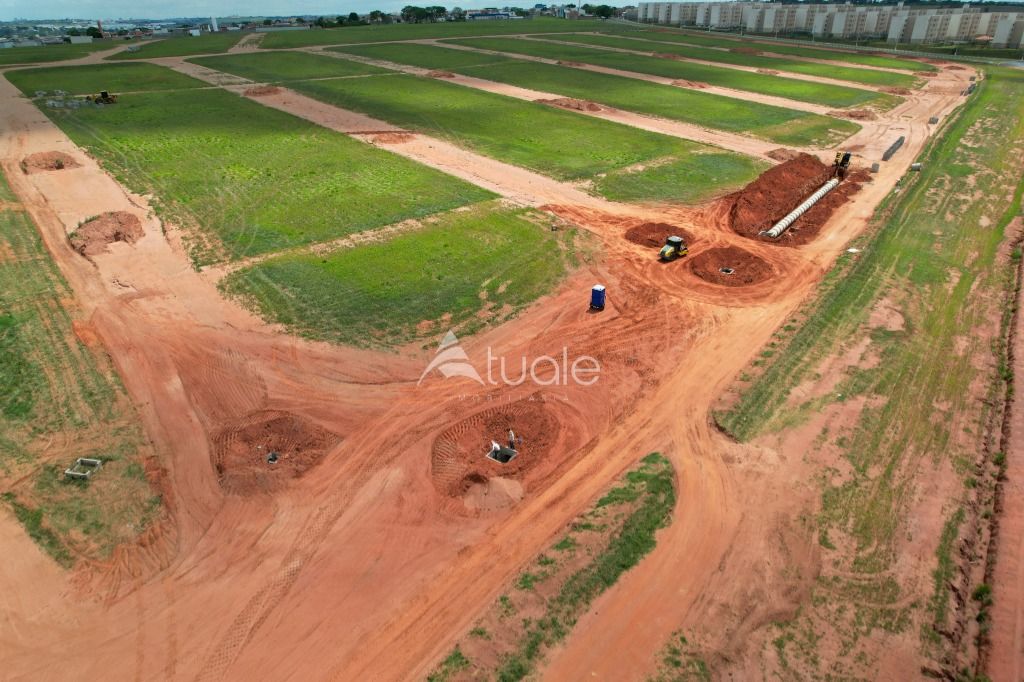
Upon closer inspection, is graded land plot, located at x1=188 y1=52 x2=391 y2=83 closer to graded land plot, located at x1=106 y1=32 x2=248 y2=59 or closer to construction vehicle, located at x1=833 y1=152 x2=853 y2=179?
graded land plot, located at x1=106 y1=32 x2=248 y2=59

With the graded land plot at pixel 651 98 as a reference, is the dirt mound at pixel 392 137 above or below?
below

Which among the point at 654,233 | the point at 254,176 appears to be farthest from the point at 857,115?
the point at 254,176

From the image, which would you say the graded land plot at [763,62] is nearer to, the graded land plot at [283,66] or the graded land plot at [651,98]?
the graded land plot at [651,98]

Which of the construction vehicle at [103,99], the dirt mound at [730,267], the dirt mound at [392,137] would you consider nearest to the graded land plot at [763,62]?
the dirt mound at [392,137]

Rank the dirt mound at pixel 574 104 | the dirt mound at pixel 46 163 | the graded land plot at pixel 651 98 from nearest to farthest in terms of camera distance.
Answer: the dirt mound at pixel 46 163 < the graded land plot at pixel 651 98 < the dirt mound at pixel 574 104

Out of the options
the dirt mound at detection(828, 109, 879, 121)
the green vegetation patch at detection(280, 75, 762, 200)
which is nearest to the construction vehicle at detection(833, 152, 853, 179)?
the green vegetation patch at detection(280, 75, 762, 200)

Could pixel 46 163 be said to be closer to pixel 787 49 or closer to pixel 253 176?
pixel 253 176
